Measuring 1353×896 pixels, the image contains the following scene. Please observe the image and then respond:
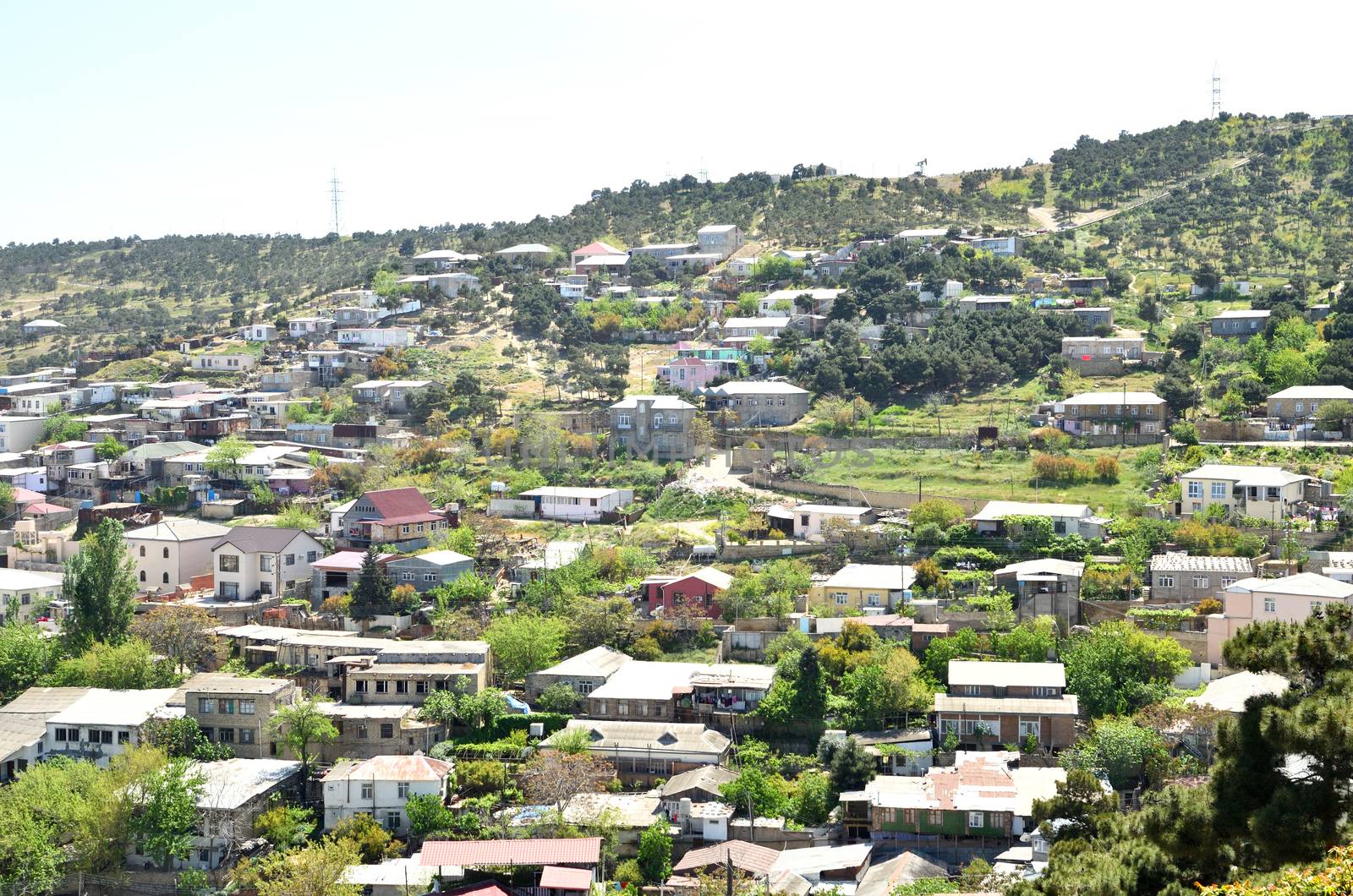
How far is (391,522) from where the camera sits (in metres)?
40.3

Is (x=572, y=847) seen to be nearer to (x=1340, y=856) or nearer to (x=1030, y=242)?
(x=1340, y=856)

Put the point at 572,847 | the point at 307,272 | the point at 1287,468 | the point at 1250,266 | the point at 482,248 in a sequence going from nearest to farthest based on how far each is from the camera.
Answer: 1. the point at 572,847
2. the point at 1287,468
3. the point at 1250,266
4. the point at 482,248
5. the point at 307,272

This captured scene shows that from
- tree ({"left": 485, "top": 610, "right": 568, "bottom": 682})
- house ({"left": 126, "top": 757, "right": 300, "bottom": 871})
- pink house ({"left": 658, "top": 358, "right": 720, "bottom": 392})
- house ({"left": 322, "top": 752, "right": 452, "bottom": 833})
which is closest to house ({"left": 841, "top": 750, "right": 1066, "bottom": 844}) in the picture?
house ({"left": 322, "top": 752, "right": 452, "bottom": 833})

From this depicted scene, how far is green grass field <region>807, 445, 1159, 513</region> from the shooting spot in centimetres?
3909

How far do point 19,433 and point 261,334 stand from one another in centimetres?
1226

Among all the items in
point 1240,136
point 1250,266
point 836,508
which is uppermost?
point 1240,136

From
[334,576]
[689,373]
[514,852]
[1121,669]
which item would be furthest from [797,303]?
[514,852]

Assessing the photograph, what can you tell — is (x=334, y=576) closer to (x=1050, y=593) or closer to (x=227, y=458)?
(x=227, y=458)

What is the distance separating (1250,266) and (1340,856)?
5171cm

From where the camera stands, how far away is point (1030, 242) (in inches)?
2473

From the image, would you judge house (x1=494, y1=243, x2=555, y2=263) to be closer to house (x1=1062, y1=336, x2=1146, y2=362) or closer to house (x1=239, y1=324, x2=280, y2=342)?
house (x1=239, y1=324, x2=280, y2=342)

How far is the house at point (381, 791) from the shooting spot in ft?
90.2

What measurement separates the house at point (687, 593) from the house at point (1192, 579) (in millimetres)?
8711

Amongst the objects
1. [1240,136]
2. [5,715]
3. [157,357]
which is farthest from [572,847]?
[1240,136]
